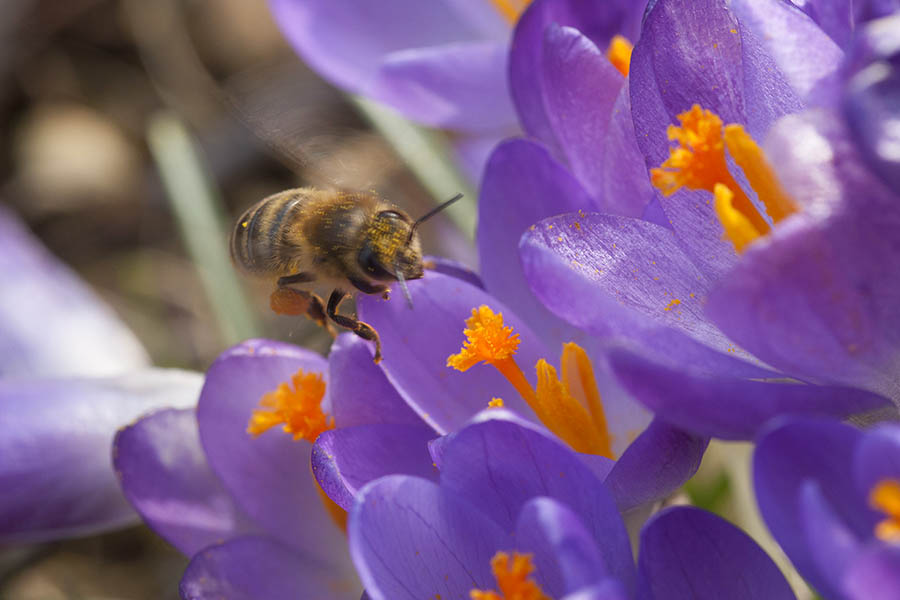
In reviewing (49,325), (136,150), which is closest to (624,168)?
(49,325)

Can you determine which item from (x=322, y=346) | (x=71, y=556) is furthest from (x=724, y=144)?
(x=71, y=556)

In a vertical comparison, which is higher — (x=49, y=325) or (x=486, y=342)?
(x=486, y=342)

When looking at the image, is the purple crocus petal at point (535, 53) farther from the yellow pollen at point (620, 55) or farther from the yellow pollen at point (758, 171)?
the yellow pollen at point (758, 171)

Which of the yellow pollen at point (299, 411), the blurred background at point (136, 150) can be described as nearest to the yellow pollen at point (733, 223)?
the yellow pollen at point (299, 411)

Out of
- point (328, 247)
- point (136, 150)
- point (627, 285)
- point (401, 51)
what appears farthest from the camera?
point (136, 150)

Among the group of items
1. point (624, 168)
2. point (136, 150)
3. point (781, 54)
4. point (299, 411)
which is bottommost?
point (136, 150)

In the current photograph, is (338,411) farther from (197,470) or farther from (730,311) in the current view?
(730,311)

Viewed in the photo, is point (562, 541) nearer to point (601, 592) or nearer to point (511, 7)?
point (601, 592)
